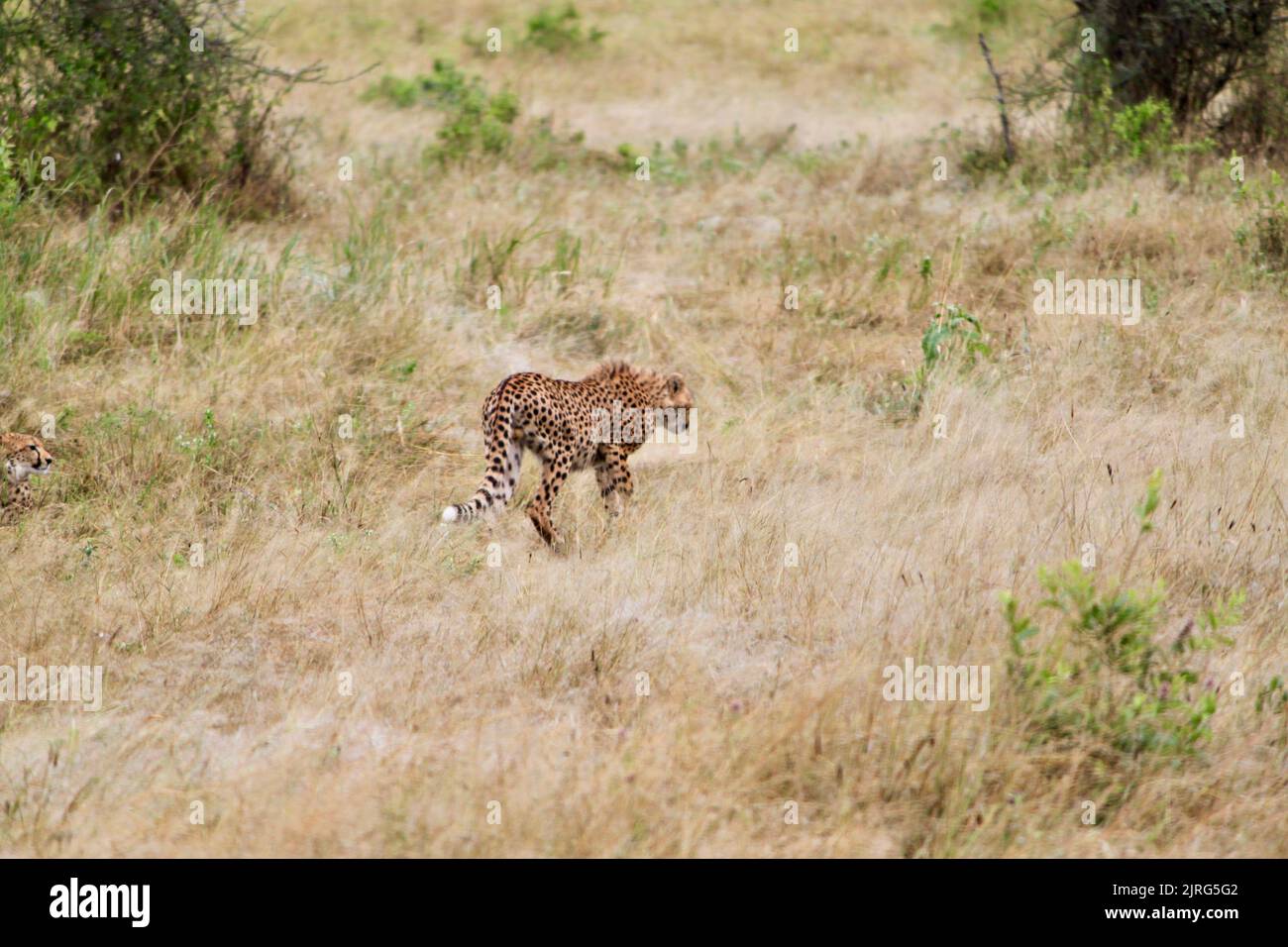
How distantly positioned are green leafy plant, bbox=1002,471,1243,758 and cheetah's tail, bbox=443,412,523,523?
2648mm

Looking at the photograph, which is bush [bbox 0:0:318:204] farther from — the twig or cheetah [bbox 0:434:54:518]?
the twig

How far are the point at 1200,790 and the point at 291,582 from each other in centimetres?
324

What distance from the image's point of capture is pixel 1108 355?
7773 mm

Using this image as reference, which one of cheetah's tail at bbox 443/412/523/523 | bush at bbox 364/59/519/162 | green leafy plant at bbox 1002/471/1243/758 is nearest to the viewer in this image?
green leafy plant at bbox 1002/471/1243/758

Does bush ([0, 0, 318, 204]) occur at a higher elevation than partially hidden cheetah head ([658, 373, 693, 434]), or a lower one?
higher

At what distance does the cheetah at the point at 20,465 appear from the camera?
610 cm

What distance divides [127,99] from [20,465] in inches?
164

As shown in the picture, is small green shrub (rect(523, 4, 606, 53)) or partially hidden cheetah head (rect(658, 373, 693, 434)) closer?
partially hidden cheetah head (rect(658, 373, 693, 434))

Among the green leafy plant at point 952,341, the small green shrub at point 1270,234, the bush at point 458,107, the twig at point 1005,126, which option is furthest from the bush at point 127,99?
the small green shrub at point 1270,234

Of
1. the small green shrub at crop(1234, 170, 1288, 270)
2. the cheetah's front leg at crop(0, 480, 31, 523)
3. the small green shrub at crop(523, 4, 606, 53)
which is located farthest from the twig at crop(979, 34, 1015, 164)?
the cheetah's front leg at crop(0, 480, 31, 523)

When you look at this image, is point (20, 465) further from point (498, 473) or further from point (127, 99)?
point (127, 99)

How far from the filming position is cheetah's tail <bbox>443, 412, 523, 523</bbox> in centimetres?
625

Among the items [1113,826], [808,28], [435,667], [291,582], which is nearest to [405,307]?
[291,582]

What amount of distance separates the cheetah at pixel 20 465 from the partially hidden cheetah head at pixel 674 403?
2941 millimetres
